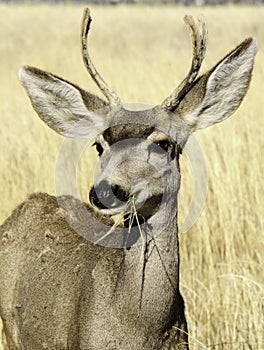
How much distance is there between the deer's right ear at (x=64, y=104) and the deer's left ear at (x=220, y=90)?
0.41m

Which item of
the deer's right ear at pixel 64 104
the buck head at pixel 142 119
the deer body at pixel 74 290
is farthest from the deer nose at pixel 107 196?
the deer's right ear at pixel 64 104

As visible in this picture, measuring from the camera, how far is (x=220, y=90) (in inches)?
141

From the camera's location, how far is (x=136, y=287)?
3336 mm

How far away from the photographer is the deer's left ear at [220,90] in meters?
3.44

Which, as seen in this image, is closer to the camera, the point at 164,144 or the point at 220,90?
the point at 164,144

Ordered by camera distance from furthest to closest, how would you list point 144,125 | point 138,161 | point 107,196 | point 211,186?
point 211,186
point 144,125
point 138,161
point 107,196

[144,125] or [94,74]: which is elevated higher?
[94,74]

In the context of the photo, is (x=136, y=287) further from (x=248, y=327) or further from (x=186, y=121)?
(x=248, y=327)

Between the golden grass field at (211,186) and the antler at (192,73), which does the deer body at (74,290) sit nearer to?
the golden grass field at (211,186)

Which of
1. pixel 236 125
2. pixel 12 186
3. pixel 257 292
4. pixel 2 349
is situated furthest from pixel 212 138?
pixel 2 349

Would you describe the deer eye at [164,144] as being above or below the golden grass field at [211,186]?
below

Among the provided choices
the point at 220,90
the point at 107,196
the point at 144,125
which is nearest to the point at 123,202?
the point at 107,196

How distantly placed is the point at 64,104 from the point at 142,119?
51 cm

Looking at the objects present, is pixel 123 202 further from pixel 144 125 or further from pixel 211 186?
pixel 211 186
